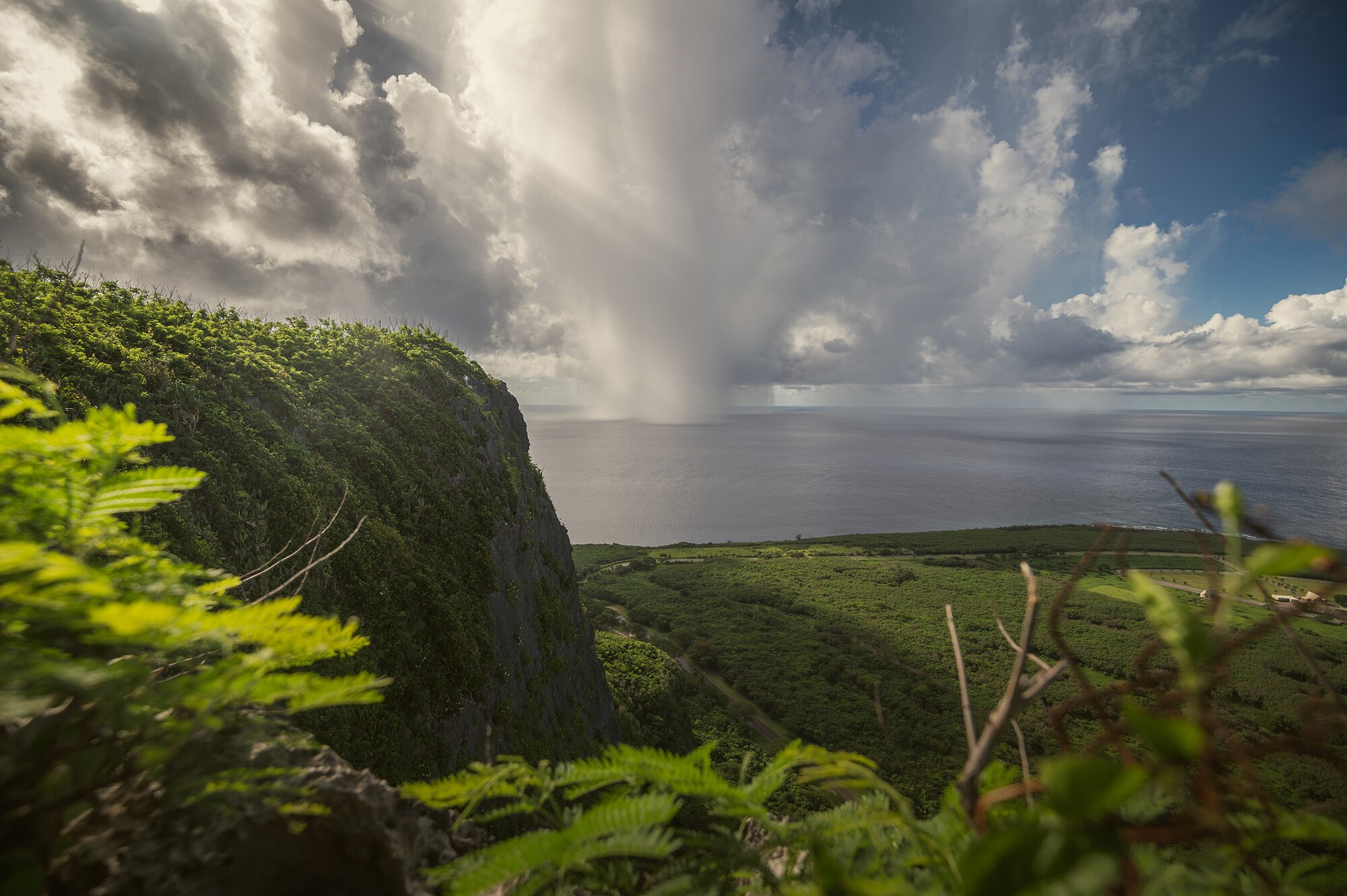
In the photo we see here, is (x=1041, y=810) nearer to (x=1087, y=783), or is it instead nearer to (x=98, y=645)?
(x=1087, y=783)

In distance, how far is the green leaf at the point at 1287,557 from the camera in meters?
0.77

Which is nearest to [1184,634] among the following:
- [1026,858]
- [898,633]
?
[1026,858]

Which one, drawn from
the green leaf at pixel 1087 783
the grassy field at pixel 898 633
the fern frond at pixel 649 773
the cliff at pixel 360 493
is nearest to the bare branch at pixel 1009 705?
the green leaf at pixel 1087 783

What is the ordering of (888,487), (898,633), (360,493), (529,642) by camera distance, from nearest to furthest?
(360,493) < (529,642) < (898,633) < (888,487)

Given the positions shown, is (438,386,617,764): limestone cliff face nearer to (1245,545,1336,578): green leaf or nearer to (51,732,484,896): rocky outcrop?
(51,732,484,896): rocky outcrop

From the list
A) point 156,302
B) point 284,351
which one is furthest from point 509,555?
point 156,302

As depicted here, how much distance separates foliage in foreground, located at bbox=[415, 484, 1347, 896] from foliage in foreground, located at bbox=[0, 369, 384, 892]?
0.76 meters

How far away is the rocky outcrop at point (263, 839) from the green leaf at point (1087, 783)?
1.80 m

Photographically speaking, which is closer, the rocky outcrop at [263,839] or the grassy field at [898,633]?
the rocky outcrop at [263,839]

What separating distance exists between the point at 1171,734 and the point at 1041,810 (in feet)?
2.34

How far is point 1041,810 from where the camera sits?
139cm

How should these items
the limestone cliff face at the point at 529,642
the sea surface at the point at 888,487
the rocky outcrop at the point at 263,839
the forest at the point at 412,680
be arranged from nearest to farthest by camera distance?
the forest at the point at 412,680
the rocky outcrop at the point at 263,839
the limestone cliff face at the point at 529,642
the sea surface at the point at 888,487

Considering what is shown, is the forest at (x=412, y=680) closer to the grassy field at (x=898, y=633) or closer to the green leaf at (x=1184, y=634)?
the green leaf at (x=1184, y=634)

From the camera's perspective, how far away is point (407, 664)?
844cm
